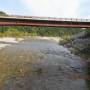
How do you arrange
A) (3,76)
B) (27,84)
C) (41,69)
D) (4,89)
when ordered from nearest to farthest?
(4,89), (27,84), (3,76), (41,69)

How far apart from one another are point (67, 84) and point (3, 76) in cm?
1030

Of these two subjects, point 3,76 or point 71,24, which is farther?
point 71,24

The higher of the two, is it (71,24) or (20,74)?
(71,24)

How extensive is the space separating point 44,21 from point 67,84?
41390 mm

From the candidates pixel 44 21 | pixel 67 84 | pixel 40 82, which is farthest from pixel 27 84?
pixel 44 21

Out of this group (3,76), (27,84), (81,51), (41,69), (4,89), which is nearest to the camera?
(4,89)

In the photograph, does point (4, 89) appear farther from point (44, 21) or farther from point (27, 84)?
point (44, 21)

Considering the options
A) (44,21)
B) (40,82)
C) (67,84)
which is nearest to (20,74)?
(40,82)

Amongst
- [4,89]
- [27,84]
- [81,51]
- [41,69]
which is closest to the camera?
[4,89]

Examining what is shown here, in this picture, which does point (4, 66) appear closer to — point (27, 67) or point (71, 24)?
point (27, 67)

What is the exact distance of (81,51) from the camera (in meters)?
74.0

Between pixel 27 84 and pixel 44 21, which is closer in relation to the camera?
pixel 27 84

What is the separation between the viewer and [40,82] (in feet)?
117

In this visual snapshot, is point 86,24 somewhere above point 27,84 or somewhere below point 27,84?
above
